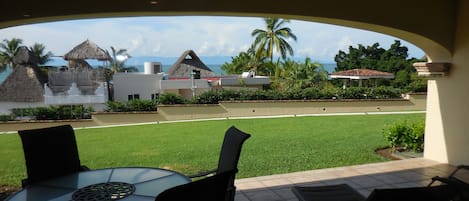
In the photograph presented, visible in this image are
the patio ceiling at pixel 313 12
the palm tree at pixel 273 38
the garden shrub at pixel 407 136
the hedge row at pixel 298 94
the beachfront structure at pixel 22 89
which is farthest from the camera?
the palm tree at pixel 273 38

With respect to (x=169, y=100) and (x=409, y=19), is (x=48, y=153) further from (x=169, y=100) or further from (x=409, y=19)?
(x=169, y=100)

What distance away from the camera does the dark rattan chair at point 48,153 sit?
3.08m

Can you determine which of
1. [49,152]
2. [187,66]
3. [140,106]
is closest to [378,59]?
[187,66]

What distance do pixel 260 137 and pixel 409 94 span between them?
1089 centimetres

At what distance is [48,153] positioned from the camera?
3.21m

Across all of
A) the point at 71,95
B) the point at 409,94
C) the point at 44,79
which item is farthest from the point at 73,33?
the point at 409,94

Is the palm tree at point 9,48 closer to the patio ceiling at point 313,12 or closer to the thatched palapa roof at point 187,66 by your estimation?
the thatched palapa roof at point 187,66

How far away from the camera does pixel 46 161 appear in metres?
3.16

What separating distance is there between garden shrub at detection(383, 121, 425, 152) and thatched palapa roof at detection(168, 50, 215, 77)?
93.5 ft

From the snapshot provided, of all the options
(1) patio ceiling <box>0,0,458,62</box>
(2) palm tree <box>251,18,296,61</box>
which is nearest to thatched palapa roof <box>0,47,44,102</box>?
(2) palm tree <box>251,18,296,61</box>

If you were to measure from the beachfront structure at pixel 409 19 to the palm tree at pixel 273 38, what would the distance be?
26.2m

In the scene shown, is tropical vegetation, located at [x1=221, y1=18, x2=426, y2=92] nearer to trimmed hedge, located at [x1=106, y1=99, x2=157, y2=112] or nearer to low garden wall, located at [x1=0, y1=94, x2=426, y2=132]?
low garden wall, located at [x1=0, y1=94, x2=426, y2=132]

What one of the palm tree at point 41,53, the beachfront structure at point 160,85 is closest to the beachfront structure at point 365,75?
the beachfront structure at point 160,85

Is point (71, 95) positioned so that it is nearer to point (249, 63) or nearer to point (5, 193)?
point (249, 63)
